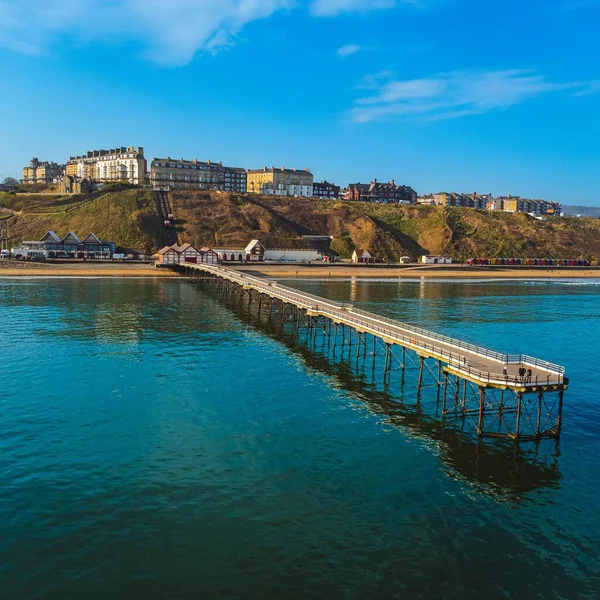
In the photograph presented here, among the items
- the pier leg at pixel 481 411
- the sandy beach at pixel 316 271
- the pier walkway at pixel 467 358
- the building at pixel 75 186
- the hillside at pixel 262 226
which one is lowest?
the pier leg at pixel 481 411

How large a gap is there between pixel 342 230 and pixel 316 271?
152 ft

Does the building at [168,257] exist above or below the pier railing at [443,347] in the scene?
above

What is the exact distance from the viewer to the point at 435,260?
552 feet

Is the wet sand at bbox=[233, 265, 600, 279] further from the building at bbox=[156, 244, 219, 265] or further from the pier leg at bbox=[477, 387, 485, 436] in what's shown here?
the pier leg at bbox=[477, 387, 485, 436]

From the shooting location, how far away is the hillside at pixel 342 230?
16525 centimetres

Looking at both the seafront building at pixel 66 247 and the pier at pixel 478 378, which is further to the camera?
the seafront building at pixel 66 247

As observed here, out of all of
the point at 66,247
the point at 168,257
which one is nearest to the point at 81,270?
the point at 168,257

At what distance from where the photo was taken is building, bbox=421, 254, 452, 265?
548 feet

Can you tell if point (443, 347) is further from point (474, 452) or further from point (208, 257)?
point (208, 257)

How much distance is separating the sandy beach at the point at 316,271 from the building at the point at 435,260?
247 inches

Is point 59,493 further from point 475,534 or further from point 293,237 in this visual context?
point 293,237

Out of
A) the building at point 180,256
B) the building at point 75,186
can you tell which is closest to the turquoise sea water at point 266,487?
the building at point 180,256

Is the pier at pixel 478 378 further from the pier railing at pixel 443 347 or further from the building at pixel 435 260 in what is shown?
the building at pixel 435 260

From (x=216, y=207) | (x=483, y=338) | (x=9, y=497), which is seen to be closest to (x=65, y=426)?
(x=9, y=497)
